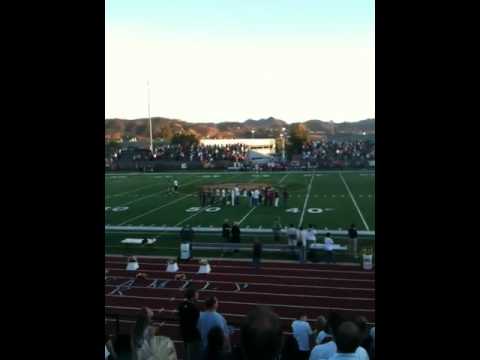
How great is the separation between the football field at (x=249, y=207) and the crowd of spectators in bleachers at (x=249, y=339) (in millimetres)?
13878

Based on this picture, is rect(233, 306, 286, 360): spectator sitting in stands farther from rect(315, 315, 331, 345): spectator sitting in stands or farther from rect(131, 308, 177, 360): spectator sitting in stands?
rect(315, 315, 331, 345): spectator sitting in stands

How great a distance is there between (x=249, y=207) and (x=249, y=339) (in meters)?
21.1

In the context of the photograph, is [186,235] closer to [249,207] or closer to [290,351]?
[249,207]

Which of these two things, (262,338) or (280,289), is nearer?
(262,338)

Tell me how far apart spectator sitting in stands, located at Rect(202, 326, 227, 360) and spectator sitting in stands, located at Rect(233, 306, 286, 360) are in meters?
0.79

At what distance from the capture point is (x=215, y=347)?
10.3 ft

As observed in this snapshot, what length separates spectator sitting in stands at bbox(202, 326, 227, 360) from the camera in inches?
121

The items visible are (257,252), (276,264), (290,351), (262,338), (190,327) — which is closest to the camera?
(262,338)

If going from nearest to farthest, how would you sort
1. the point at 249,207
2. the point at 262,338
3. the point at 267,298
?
the point at 262,338, the point at 267,298, the point at 249,207

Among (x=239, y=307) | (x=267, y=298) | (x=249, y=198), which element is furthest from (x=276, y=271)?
(x=249, y=198)

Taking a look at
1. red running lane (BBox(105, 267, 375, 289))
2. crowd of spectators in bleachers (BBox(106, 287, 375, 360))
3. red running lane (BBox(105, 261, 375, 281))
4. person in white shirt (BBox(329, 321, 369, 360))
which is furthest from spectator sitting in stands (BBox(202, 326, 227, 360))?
red running lane (BBox(105, 261, 375, 281))
